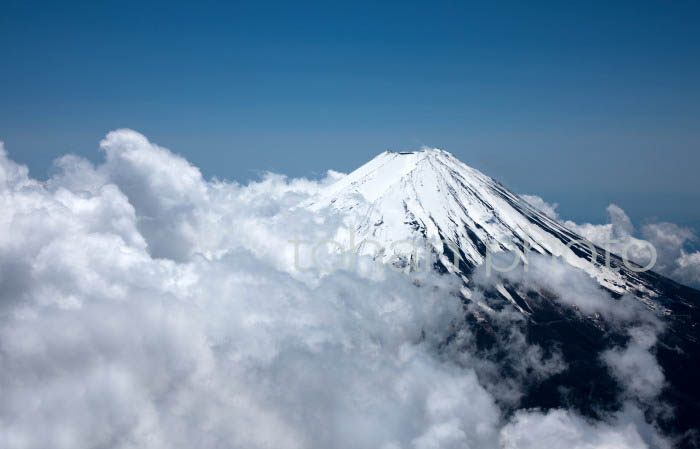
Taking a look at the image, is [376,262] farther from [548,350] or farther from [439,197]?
[548,350]

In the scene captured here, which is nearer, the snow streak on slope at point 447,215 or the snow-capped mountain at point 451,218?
the snow-capped mountain at point 451,218

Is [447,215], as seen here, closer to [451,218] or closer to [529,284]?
[451,218]

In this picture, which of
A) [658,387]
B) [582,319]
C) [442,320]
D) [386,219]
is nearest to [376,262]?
[386,219]

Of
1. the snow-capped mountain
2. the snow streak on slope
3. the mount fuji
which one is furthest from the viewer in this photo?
the snow streak on slope

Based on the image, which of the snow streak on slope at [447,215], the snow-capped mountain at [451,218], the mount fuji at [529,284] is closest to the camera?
the mount fuji at [529,284]

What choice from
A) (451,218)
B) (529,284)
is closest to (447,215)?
(451,218)

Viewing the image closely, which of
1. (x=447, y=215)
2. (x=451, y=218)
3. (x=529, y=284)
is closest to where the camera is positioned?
(x=529, y=284)

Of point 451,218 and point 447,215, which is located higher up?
point 447,215

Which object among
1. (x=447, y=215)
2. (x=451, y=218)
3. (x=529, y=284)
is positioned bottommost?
(x=529, y=284)
